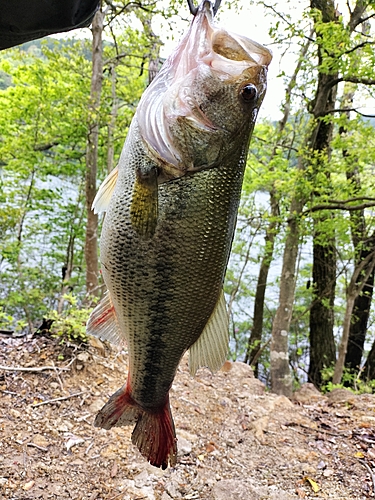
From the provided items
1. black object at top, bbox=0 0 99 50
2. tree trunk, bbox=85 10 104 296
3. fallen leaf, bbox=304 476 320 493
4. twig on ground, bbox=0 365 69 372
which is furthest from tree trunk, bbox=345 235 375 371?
black object at top, bbox=0 0 99 50

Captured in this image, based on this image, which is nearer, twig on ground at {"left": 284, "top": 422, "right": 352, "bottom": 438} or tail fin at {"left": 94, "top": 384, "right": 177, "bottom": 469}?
tail fin at {"left": 94, "top": 384, "right": 177, "bottom": 469}

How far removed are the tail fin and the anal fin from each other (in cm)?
24

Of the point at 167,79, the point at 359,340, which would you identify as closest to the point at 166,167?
the point at 167,79

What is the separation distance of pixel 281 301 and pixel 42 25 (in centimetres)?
590

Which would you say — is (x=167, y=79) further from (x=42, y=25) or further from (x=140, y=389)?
(x=140, y=389)

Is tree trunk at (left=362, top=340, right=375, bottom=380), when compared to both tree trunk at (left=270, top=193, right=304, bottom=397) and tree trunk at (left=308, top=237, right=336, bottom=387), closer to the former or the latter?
tree trunk at (left=308, top=237, right=336, bottom=387)

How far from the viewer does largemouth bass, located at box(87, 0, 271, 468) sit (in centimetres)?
137

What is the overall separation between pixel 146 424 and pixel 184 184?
1.03 metres

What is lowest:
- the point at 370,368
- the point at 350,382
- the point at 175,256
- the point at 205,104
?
the point at 350,382

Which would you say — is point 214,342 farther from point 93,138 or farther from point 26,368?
point 93,138

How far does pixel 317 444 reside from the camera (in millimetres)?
3762

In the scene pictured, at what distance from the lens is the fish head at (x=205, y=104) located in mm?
1362

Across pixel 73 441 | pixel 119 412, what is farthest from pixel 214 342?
pixel 73 441

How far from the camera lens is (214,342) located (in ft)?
5.11
